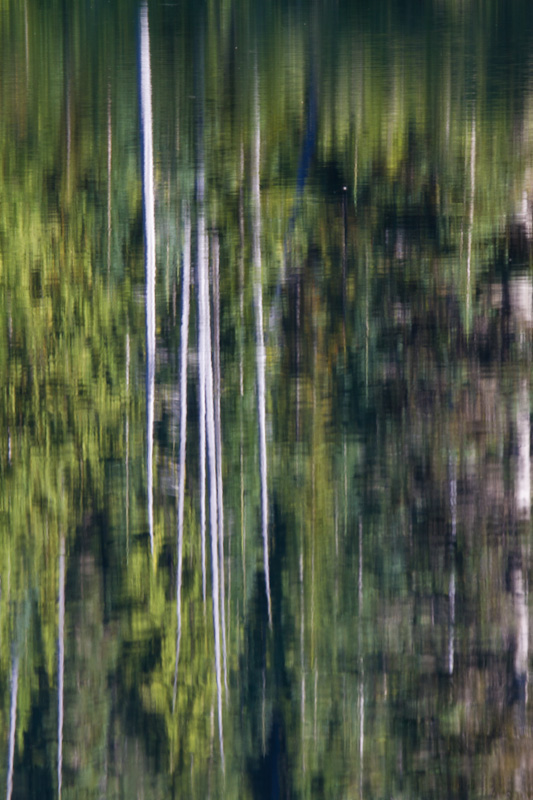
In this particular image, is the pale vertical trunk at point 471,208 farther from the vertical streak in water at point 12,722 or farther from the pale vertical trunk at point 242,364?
the vertical streak in water at point 12,722

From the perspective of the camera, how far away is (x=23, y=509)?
3.76 metres

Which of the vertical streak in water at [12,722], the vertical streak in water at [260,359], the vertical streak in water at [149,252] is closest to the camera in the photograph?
the vertical streak in water at [12,722]

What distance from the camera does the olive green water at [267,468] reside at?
3.15 m

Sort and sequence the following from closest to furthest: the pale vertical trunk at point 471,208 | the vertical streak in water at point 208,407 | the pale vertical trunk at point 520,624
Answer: the pale vertical trunk at point 520,624
the vertical streak in water at point 208,407
the pale vertical trunk at point 471,208

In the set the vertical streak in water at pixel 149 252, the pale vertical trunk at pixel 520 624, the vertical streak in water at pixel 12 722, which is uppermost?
the vertical streak in water at pixel 149 252

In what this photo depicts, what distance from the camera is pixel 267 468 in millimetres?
3965

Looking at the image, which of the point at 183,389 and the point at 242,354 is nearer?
the point at 183,389

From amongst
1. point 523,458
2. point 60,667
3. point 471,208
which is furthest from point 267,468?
point 471,208

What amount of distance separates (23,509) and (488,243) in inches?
102

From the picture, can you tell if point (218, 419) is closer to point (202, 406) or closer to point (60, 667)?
point (202, 406)

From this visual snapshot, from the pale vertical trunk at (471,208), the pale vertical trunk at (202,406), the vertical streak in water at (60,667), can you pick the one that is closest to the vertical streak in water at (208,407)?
the pale vertical trunk at (202,406)

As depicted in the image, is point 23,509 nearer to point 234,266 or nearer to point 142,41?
point 234,266

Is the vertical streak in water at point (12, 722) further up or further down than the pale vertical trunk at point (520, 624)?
further down

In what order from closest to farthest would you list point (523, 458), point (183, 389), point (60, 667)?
point (60, 667)
point (523, 458)
point (183, 389)
